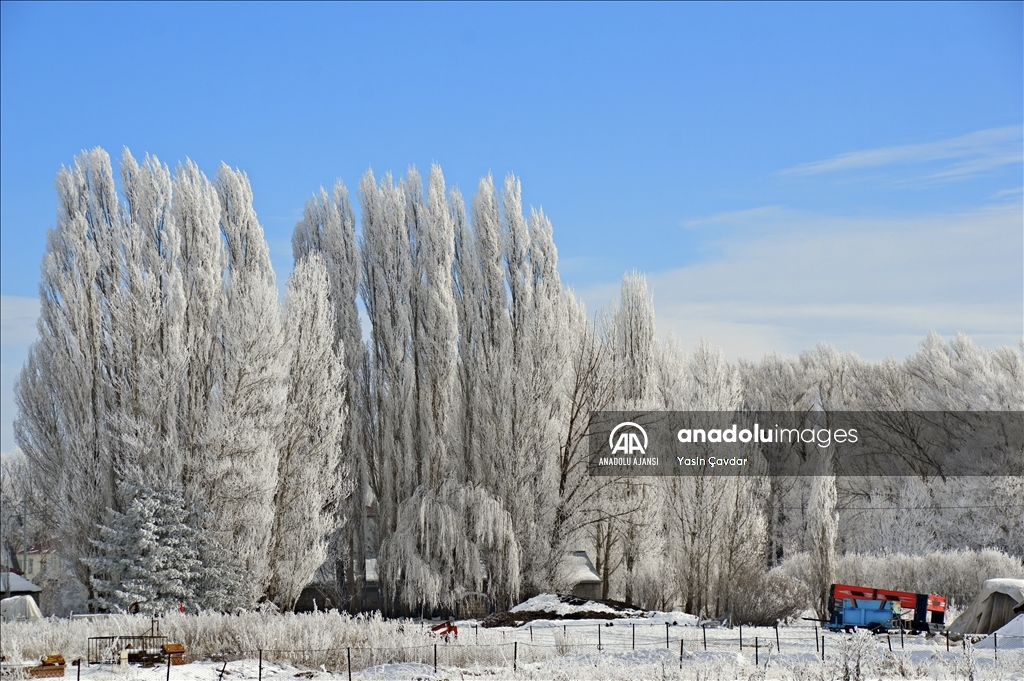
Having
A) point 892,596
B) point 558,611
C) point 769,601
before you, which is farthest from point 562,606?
point 892,596

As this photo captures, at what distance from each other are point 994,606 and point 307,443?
1582cm

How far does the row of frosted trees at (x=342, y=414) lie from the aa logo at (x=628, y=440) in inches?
35.3

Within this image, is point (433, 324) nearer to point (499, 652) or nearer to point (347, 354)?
point (347, 354)

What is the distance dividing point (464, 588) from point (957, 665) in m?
13.9

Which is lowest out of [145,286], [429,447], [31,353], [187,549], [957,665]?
[957,665]

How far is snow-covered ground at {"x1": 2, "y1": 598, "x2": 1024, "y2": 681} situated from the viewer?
1413 centimetres

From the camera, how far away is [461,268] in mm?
29828

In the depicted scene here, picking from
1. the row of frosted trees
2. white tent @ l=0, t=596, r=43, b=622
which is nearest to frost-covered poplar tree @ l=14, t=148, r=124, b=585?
the row of frosted trees

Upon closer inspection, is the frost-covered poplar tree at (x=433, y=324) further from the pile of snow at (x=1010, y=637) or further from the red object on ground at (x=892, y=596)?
the pile of snow at (x=1010, y=637)

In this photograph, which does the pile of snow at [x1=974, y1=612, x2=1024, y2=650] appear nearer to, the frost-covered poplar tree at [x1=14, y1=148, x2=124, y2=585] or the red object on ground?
the red object on ground

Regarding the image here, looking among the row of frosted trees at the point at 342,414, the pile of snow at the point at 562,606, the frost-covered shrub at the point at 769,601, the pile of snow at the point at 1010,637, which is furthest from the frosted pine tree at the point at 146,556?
the pile of snow at the point at 1010,637

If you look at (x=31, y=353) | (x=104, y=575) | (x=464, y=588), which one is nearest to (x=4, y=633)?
(x=104, y=575)

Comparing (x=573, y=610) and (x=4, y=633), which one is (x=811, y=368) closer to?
(x=573, y=610)

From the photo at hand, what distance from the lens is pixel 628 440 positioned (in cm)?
2972
